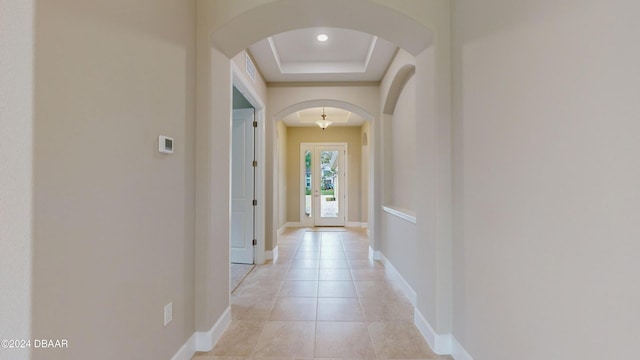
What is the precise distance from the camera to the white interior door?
4430 millimetres

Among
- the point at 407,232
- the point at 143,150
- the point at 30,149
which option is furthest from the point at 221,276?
the point at 407,232

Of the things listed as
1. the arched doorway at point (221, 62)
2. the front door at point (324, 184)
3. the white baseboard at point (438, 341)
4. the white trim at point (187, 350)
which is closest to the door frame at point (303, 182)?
the front door at point (324, 184)

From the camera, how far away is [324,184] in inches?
343

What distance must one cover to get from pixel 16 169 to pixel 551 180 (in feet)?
6.43

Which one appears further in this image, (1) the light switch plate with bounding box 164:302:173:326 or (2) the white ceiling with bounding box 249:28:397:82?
(2) the white ceiling with bounding box 249:28:397:82

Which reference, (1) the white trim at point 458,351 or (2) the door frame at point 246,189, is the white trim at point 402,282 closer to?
(1) the white trim at point 458,351

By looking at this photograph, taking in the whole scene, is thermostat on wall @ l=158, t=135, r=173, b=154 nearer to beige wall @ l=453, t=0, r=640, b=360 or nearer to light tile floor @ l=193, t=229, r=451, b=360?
light tile floor @ l=193, t=229, r=451, b=360

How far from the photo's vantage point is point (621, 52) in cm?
92

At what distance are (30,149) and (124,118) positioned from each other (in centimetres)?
49

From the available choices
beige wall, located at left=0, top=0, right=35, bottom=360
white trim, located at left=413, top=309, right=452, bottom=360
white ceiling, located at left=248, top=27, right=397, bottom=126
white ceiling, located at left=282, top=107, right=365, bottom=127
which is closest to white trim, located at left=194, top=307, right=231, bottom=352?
beige wall, located at left=0, top=0, right=35, bottom=360

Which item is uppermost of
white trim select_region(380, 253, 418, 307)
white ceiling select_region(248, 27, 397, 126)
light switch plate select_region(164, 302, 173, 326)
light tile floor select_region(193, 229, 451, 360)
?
white ceiling select_region(248, 27, 397, 126)

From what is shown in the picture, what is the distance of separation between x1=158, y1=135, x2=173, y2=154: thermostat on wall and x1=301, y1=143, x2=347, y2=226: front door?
6806 millimetres

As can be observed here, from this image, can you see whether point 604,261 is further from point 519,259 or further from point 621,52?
point 621,52

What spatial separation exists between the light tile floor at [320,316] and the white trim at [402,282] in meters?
0.06
